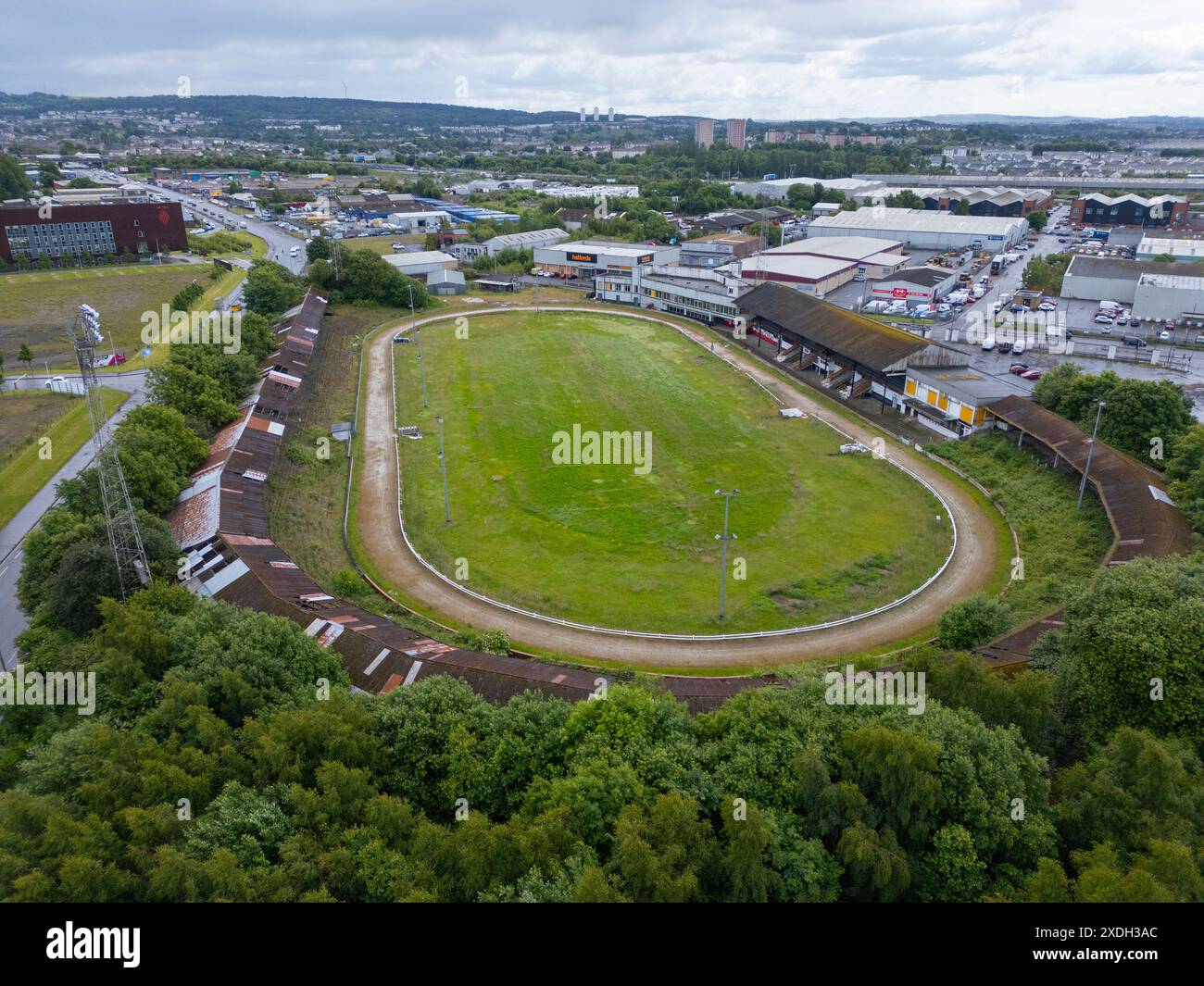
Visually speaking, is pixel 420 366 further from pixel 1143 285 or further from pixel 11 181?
pixel 11 181

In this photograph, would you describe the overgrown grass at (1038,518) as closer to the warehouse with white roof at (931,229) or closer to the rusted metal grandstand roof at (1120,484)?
the rusted metal grandstand roof at (1120,484)

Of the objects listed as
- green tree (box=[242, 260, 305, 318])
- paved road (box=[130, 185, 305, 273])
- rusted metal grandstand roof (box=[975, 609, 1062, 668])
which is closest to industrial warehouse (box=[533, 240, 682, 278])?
paved road (box=[130, 185, 305, 273])

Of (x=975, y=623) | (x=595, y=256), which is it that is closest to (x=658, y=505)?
(x=975, y=623)

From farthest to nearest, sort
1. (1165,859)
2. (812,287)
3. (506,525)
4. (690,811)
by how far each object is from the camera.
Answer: (812,287) → (506,525) → (690,811) → (1165,859)
